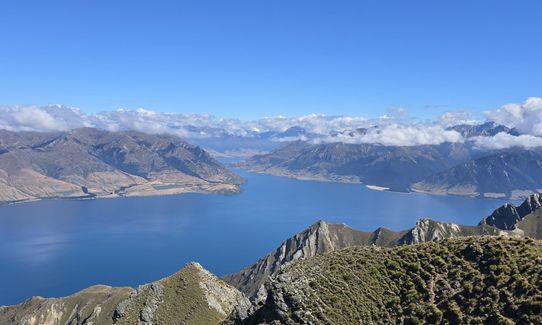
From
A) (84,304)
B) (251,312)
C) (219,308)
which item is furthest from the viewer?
(84,304)

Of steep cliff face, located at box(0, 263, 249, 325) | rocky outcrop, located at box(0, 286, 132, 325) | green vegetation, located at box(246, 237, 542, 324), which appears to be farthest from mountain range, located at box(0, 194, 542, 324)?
rocky outcrop, located at box(0, 286, 132, 325)

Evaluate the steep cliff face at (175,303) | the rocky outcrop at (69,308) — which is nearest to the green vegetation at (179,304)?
the steep cliff face at (175,303)

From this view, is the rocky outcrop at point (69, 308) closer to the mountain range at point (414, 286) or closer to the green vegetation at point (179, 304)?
the green vegetation at point (179, 304)

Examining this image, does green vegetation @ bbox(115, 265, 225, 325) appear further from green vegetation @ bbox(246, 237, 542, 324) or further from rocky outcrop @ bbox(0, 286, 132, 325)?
green vegetation @ bbox(246, 237, 542, 324)

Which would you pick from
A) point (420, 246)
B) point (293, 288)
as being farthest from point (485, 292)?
point (293, 288)

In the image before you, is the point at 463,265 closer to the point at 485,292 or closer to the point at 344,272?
the point at 485,292

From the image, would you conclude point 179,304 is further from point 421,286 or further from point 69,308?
point 421,286

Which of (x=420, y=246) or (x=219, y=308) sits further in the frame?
(x=219, y=308)

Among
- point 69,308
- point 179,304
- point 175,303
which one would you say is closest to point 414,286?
point 179,304
